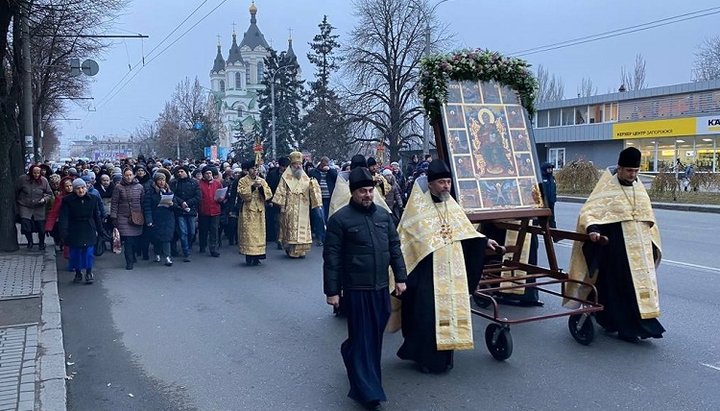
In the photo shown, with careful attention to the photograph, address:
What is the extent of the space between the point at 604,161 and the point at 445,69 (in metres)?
46.3

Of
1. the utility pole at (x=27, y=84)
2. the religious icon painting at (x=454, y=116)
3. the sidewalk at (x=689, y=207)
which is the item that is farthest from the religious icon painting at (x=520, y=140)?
the sidewalk at (x=689, y=207)

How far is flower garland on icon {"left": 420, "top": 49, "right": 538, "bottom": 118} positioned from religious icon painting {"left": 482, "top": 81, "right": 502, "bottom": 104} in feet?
0.20

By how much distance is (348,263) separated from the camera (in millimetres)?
4902

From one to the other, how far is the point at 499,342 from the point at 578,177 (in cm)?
2471

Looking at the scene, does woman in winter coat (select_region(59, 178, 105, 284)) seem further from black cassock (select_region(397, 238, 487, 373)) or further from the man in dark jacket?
the man in dark jacket

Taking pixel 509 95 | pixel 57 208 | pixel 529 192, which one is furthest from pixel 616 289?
pixel 57 208

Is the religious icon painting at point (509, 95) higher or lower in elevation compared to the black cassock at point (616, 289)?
higher

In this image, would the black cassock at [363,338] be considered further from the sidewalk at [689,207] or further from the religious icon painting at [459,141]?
the sidewalk at [689,207]

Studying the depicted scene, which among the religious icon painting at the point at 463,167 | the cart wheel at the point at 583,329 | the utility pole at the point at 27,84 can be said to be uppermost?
the utility pole at the point at 27,84

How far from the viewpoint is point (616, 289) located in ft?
21.2

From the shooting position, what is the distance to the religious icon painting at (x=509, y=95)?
6961 millimetres

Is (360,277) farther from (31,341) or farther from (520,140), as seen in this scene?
(31,341)

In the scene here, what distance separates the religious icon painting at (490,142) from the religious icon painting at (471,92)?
81 mm

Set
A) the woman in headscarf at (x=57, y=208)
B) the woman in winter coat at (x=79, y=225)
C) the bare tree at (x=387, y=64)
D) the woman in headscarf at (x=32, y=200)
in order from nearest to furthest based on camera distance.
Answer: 1. the woman in winter coat at (x=79, y=225)
2. the woman in headscarf at (x=57, y=208)
3. the woman in headscarf at (x=32, y=200)
4. the bare tree at (x=387, y=64)
